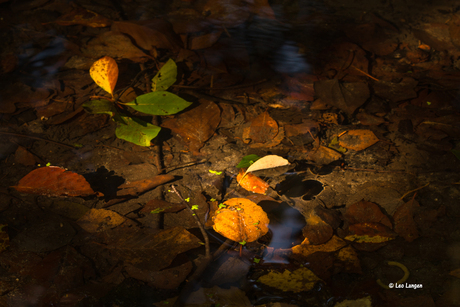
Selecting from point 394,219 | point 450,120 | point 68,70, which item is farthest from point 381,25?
point 68,70

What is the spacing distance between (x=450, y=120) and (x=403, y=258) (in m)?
0.92

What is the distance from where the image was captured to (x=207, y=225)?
1252 mm

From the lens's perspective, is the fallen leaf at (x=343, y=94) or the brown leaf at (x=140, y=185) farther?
the fallen leaf at (x=343, y=94)

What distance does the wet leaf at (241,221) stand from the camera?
3.94 ft

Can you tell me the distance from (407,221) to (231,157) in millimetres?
859

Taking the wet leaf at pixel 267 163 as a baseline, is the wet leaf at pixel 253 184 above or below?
below

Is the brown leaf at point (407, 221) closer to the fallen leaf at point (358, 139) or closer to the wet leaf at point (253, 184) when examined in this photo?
the fallen leaf at point (358, 139)

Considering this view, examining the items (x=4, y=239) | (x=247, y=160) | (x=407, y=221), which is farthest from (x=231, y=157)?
(x=4, y=239)

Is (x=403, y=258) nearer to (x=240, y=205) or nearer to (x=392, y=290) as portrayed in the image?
(x=392, y=290)

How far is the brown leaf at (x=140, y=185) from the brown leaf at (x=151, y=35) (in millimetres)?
1060

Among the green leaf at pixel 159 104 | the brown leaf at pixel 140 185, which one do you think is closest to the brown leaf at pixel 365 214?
the brown leaf at pixel 140 185

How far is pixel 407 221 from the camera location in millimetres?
1238

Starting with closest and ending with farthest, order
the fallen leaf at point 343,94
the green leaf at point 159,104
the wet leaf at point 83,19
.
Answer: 1. the green leaf at point 159,104
2. the fallen leaf at point 343,94
3. the wet leaf at point 83,19

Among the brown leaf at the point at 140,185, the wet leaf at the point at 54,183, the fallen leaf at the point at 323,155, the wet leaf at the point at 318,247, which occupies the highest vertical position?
the fallen leaf at the point at 323,155
